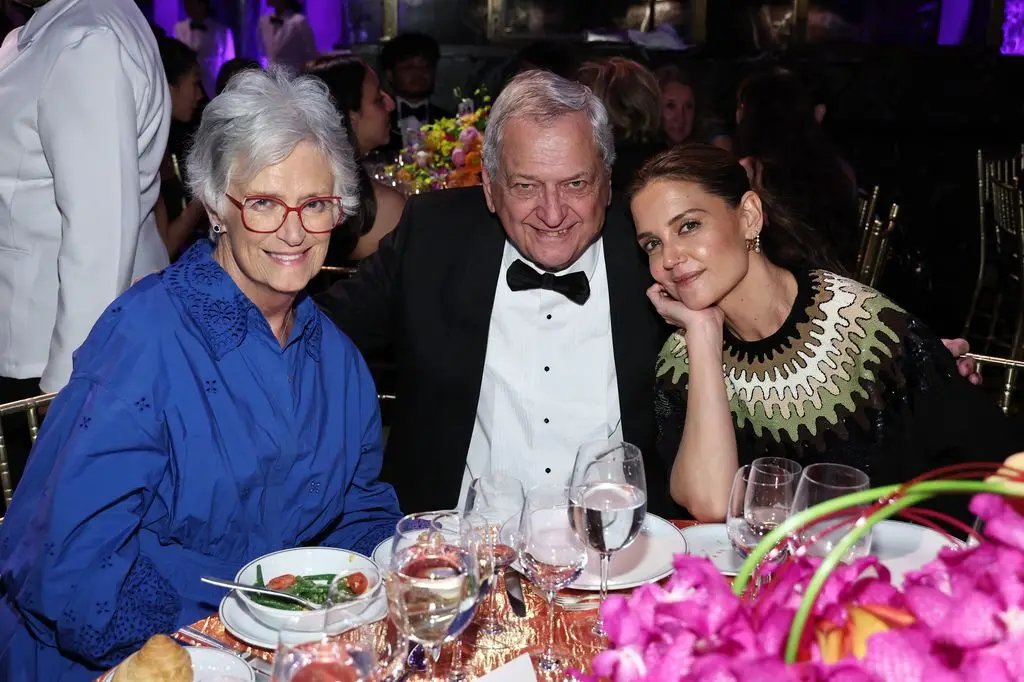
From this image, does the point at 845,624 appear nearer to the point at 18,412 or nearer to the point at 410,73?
the point at 18,412

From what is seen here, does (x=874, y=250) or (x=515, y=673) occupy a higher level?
(x=515, y=673)

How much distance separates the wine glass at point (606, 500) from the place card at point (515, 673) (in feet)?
0.65

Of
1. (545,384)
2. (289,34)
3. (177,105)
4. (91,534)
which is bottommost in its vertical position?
(545,384)

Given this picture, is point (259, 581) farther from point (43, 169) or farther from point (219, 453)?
point (43, 169)

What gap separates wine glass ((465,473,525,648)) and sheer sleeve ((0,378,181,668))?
23.8 inches

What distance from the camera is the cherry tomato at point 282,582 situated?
1585mm

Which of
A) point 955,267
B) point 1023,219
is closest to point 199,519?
point 1023,219

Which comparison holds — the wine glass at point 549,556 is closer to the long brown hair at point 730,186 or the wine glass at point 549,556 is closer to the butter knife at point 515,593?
the butter knife at point 515,593

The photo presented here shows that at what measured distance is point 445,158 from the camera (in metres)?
4.93

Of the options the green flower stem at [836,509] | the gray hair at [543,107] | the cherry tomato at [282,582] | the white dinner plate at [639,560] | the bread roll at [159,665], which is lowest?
the white dinner plate at [639,560]

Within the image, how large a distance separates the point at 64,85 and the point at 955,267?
714cm

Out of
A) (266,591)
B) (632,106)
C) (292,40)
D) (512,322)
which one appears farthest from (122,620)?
(292,40)

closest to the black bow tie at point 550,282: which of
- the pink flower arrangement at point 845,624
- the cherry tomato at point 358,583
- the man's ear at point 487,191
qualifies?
the man's ear at point 487,191

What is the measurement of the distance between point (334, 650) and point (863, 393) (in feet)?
4.83
